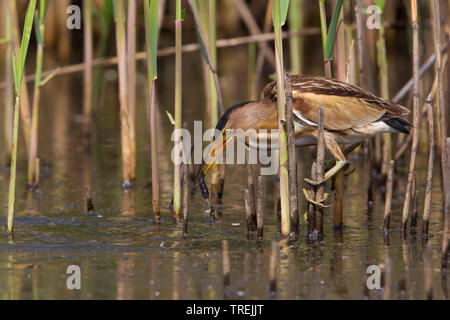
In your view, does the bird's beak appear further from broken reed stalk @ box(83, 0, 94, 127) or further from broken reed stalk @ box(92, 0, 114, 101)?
broken reed stalk @ box(92, 0, 114, 101)

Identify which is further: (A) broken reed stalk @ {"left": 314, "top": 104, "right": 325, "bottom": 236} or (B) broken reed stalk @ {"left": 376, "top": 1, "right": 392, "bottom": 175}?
(B) broken reed stalk @ {"left": 376, "top": 1, "right": 392, "bottom": 175}

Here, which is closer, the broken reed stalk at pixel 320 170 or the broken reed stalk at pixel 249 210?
the broken reed stalk at pixel 320 170

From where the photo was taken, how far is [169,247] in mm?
4402

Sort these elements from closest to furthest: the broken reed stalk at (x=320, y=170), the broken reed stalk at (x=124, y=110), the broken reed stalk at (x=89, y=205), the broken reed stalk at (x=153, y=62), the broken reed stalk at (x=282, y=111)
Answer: the broken reed stalk at (x=282, y=111)
the broken reed stalk at (x=320, y=170)
the broken reed stalk at (x=153, y=62)
the broken reed stalk at (x=89, y=205)
the broken reed stalk at (x=124, y=110)

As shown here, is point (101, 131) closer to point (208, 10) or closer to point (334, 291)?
point (208, 10)

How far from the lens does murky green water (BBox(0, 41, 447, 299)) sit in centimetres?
375

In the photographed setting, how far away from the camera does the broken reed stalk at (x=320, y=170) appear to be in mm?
4191

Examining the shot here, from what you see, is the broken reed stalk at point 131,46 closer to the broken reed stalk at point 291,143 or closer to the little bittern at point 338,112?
the little bittern at point 338,112

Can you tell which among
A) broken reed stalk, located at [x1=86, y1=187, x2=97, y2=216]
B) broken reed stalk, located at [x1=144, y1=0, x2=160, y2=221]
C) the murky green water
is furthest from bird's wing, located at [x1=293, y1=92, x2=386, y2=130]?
broken reed stalk, located at [x1=86, y1=187, x2=97, y2=216]

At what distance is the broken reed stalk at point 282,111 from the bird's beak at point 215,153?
615mm

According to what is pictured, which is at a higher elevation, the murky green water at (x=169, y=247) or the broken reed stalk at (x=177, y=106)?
the broken reed stalk at (x=177, y=106)

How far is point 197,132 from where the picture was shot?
7.03 m

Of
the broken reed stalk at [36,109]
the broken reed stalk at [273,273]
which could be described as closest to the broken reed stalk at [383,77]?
the broken reed stalk at [36,109]

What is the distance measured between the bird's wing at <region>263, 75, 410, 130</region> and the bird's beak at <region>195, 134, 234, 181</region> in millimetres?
495
